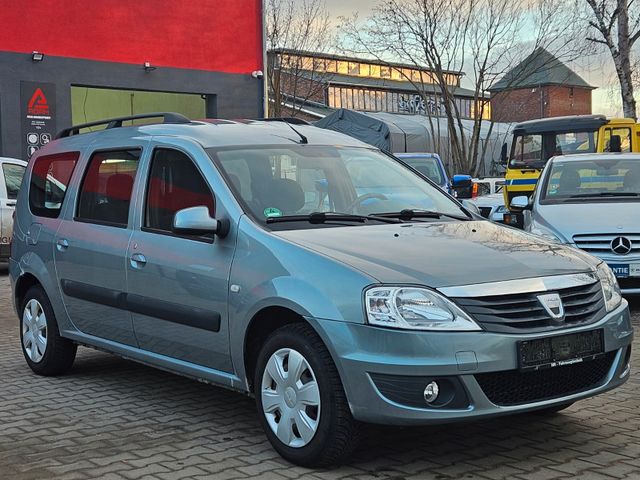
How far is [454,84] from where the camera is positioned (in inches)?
1379

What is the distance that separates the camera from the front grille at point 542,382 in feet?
14.0

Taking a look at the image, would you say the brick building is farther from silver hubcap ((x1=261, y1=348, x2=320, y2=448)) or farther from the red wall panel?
silver hubcap ((x1=261, y1=348, x2=320, y2=448))

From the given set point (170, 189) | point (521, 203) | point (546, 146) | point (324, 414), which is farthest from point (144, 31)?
point (324, 414)

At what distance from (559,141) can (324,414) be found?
632 inches

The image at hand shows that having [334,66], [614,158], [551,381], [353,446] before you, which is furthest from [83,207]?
[334,66]

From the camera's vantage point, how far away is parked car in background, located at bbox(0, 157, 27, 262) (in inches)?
564

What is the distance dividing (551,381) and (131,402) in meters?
2.87

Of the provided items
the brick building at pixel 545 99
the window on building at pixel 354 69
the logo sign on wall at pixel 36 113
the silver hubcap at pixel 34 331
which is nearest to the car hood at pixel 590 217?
the silver hubcap at pixel 34 331

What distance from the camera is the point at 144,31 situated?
23375 millimetres

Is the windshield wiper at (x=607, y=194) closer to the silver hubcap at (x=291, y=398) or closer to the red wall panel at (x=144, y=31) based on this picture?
the silver hubcap at (x=291, y=398)

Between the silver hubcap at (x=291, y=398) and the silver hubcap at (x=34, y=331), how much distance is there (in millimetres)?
2809

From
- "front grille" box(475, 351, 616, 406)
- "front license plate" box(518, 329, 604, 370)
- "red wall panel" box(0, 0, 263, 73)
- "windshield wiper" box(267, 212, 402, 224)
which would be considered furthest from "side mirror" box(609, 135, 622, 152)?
"front license plate" box(518, 329, 604, 370)

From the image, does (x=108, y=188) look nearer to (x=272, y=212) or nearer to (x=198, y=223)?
(x=198, y=223)

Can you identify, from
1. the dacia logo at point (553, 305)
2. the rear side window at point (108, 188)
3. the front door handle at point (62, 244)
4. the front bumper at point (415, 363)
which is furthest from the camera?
the front door handle at point (62, 244)
